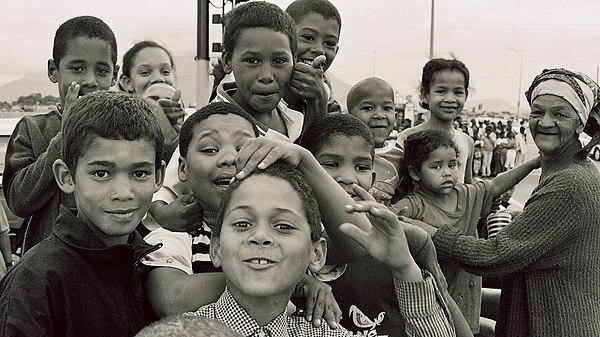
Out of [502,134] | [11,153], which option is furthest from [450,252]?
[502,134]

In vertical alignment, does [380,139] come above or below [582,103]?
below

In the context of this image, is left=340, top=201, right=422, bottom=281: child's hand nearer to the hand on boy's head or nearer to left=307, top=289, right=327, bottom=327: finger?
left=307, top=289, right=327, bottom=327: finger

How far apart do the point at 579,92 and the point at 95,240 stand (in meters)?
2.29

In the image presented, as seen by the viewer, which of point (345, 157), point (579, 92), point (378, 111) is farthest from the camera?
point (378, 111)

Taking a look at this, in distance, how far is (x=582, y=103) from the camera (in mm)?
3088

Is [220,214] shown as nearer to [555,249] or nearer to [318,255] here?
[318,255]

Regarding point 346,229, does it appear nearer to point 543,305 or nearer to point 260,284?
point 260,284

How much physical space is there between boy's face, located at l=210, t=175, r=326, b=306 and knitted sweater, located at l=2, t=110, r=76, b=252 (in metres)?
0.93

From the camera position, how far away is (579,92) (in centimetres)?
308

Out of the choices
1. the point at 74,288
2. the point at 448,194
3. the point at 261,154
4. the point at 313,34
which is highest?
the point at 313,34

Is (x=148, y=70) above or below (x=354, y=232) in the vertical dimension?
above

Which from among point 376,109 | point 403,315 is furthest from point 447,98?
point 403,315

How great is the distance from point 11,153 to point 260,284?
5.56ft

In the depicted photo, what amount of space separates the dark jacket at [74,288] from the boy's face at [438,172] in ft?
6.77
